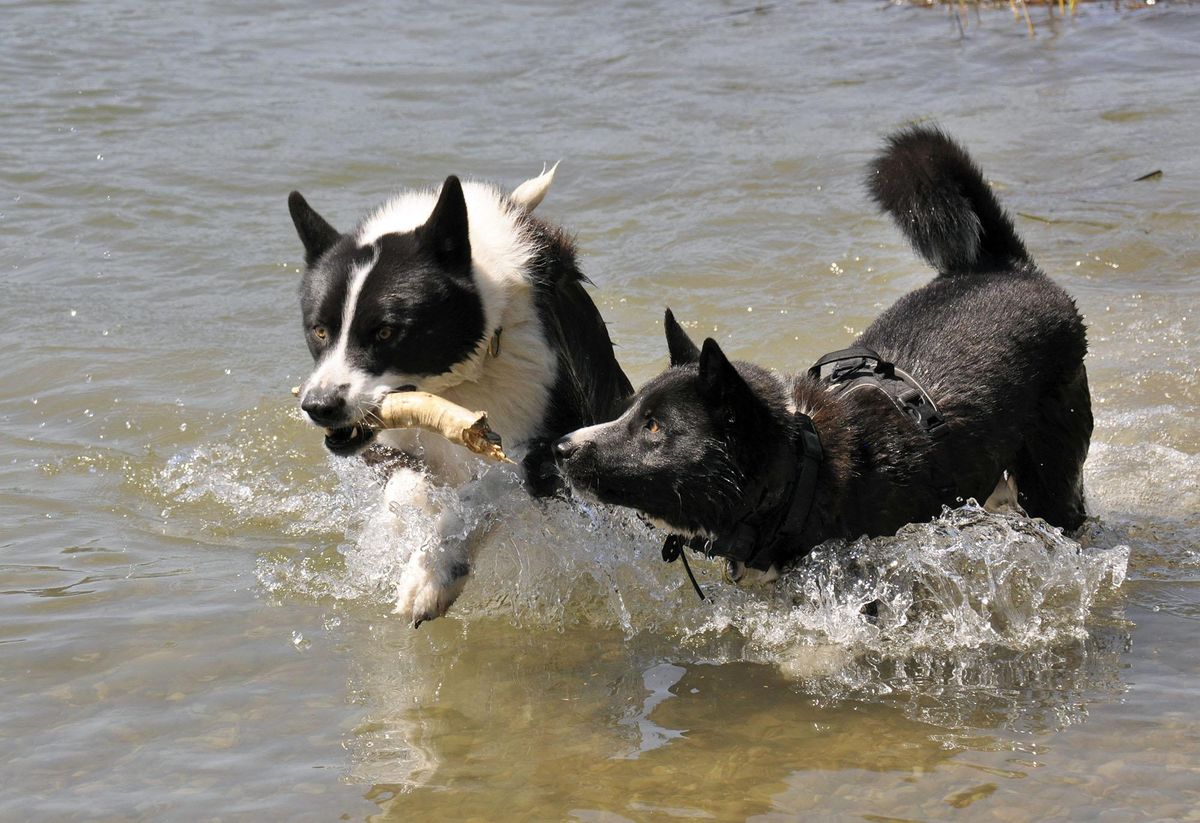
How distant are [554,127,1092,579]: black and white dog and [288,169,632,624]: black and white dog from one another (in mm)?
426

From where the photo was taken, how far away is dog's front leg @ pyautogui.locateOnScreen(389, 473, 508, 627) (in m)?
4.34

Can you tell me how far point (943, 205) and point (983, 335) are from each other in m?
0.56

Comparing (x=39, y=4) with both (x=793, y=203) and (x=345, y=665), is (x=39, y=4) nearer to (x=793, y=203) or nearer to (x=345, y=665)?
(x=793, y=203)

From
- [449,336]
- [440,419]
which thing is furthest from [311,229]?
[440,419]

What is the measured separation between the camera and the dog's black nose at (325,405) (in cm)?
413

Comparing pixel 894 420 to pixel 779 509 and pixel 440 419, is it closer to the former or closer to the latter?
pixel 779 509

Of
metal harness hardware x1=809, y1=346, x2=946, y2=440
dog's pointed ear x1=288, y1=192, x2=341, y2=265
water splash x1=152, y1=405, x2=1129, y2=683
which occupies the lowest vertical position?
water splash x1=152, y1=405, x2=1129, y2=683

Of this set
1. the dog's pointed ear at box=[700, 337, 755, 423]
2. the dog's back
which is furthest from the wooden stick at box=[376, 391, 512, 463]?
the dog's back

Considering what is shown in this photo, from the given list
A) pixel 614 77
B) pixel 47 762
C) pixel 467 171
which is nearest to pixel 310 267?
pixel 47 762

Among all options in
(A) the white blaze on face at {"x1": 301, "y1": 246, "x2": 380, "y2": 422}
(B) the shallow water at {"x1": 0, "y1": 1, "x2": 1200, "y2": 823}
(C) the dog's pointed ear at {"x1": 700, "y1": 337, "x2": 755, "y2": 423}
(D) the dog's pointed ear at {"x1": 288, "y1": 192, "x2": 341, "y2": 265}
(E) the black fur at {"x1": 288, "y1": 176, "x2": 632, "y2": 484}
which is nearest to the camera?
(B) the shallow water at {"x1": 0, "y1": 1, "x2": 1200, "y2": 823}

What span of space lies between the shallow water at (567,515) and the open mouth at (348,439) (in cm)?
36

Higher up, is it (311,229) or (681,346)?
(311,229)

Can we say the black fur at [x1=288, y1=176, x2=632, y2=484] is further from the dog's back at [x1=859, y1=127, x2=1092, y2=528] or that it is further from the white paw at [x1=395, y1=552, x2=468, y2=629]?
the dog's back at [x1=859, y1=127, x2=1092, y2=528]

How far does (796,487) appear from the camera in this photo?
414 centimetres
